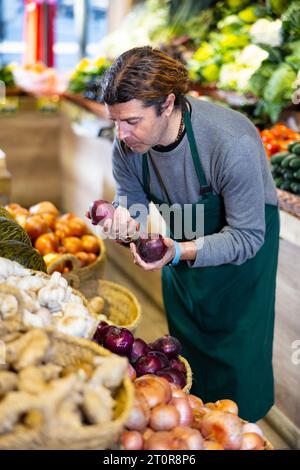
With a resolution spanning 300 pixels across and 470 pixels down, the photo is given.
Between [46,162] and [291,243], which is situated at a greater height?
[291,243]

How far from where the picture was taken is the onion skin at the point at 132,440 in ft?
4.56

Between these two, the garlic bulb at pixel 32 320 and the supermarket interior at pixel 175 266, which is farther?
the garlic bulb at pixel 32 320

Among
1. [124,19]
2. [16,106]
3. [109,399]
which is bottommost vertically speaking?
[16,106]

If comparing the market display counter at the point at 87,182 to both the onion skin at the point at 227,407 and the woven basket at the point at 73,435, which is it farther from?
the woven basket at the point at 73,435

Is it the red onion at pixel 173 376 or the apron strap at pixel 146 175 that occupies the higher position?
the apron strap at pixel 146 175

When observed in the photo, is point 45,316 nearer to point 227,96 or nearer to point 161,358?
point 161,358

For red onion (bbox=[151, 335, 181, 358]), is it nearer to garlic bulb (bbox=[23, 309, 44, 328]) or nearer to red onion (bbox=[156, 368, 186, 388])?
red onion (bbox=[156, 368, 186, 388])

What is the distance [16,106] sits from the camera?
6.45m

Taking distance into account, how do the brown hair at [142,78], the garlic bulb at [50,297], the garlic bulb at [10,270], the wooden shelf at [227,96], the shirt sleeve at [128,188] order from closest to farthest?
1. the garlic bulb at [50,297]
2. the garlic bulb at [10,270]
3. the brown hair at [142,78]
4. the shirt sleeve at [128,188]
5. the wooden shelf at [227,96]

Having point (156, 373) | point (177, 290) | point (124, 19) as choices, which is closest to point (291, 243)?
point (177, 290)

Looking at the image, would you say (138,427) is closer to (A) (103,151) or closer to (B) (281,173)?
(B) (281,173)

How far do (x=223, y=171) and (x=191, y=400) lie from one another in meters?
0.84

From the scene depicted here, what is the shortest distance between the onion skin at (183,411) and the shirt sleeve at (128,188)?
3.81 ft

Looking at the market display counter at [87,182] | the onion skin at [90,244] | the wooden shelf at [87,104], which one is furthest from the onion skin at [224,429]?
the wooden shelf at [87,104]
